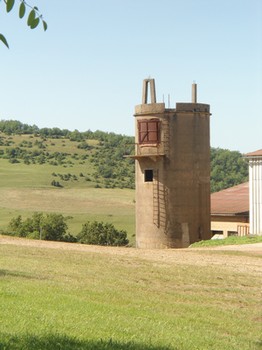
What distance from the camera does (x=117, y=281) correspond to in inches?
648

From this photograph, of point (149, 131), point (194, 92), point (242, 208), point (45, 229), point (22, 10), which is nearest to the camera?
point (22, 10)

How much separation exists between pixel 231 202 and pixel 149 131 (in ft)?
32.5

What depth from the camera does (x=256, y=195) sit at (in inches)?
1395

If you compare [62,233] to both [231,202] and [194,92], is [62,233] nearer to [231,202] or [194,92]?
[231,202]

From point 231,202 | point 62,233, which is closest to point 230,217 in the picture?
point 231,202

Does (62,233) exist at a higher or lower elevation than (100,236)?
higher

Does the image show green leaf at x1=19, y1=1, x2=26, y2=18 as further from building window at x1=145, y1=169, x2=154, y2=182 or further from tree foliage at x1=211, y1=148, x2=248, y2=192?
tree foliage at x1=211, y1=148, x2=248, y2=192

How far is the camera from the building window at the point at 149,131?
33625 mm

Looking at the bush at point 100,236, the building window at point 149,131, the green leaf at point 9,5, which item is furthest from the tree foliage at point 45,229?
the green leaf at point 9,5

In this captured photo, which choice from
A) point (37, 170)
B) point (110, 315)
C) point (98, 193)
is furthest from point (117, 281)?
point (37, 170)

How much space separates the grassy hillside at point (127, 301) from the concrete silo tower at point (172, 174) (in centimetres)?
999

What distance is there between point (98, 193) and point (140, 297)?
70.6 m

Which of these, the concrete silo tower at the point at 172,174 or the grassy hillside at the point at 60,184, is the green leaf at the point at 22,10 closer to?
the concrete silo tower at the point at 172,174

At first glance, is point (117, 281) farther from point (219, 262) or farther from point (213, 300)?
point (219, 262)
